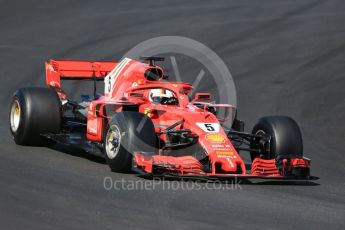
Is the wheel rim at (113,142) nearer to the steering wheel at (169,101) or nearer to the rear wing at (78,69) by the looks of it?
the steering wheel at (169,101)

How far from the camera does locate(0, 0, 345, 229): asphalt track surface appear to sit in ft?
30.6

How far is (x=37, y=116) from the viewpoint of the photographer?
14.0 m

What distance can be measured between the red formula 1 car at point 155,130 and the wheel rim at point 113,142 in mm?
14

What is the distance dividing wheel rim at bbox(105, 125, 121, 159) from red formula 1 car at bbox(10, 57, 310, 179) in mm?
14

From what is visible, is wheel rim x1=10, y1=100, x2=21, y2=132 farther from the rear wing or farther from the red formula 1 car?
the rear wing

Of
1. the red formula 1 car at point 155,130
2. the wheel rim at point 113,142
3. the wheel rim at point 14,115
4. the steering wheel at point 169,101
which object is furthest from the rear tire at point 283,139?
the wheel rim at point 14,115

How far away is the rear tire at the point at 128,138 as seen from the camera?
11.8 meters

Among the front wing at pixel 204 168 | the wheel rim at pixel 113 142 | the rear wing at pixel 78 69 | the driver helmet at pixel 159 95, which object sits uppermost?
the rear wing at pixel 78 69

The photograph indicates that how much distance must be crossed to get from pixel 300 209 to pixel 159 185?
1981 mm

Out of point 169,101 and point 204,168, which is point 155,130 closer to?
point 169,101

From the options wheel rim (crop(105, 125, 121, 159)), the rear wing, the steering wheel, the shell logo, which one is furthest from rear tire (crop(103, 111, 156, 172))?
the rear wing

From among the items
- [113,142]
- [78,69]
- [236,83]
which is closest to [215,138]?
[113,142]

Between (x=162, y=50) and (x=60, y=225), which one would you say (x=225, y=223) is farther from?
(x=162, y=50)

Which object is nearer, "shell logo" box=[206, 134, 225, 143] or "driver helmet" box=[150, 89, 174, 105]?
"shell logo" box=[206, 134, 225, 143]
